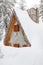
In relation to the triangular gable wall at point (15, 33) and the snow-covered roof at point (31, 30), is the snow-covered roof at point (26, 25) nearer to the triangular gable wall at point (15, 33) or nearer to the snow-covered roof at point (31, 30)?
the snow-covered roof at point (31, 30)

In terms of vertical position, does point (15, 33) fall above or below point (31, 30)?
below

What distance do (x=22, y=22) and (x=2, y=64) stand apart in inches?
144

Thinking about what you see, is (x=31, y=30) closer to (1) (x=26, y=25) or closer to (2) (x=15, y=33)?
(1) (x=26, y=25)

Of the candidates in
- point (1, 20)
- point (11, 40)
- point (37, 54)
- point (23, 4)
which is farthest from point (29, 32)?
point (23, 4)

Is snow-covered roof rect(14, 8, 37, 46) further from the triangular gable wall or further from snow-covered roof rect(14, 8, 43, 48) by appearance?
the triangular gable wall

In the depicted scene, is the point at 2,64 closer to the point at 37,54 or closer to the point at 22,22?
the point at 37,54

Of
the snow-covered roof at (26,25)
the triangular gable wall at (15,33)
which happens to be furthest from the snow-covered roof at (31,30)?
the triangular gable wall at (15,33)

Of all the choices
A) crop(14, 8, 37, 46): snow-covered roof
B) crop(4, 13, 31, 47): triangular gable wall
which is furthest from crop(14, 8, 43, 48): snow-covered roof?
crop(4, 13, 31, 47): triangular gable wall

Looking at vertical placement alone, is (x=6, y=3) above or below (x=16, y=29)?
above

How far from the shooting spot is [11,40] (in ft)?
25.3

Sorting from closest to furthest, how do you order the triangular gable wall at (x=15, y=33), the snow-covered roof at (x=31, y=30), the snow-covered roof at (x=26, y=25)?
1. the snow-covered roof at (x=31, y=30)
2. the snow-covered roof at (x=26, y=25)
3. the triangular gable wall at (x=15, y=33)

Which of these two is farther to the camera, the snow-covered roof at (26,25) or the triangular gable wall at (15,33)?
the triangular gable wall at (15,33)

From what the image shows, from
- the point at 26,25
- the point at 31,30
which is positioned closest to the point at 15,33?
the point at 26,25

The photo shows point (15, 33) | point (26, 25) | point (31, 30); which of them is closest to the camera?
point (31, 30)
